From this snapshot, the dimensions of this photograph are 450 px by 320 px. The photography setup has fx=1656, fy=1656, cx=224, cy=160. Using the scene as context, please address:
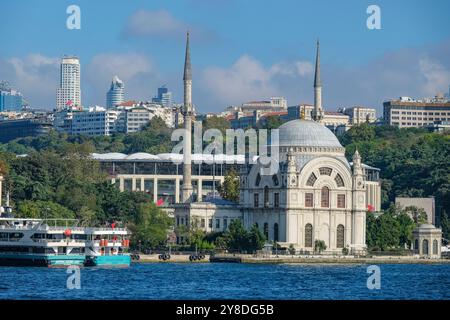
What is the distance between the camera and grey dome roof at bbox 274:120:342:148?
4306 inches

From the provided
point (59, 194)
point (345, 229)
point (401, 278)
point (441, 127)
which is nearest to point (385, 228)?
point (345, 229)

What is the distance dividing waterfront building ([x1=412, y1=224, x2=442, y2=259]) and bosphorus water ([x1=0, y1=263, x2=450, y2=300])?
1556 centimetres

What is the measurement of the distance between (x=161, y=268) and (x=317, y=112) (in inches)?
1286

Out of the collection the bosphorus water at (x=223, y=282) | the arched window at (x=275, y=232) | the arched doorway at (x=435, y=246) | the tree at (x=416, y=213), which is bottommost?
the bosphorus water at (x=223, y=282)

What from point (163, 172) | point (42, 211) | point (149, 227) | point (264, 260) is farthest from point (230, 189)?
point (163, 172)

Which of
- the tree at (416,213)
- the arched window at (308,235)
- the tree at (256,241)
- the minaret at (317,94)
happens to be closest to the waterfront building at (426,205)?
the tree at (416,213)

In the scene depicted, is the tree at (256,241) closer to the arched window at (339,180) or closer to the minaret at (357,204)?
the arched window at (339,180)

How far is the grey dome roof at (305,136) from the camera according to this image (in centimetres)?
10938

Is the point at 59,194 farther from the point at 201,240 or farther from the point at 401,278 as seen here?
the point at 401,278

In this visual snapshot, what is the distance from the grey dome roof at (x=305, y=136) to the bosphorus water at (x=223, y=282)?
50.4ft

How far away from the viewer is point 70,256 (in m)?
88.4

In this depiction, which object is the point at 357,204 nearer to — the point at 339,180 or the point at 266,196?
the point at 339,180

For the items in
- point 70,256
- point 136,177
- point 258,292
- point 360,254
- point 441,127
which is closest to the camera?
point 258,292

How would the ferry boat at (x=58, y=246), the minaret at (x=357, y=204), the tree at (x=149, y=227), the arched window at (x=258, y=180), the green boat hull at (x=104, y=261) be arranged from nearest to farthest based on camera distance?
the ferry boat at (x=58, y=246) → the green boat hull at (x=104, y=261) → the tree at (x=149, y=227) → the minaret at (x=357, y=204) → the arched window at (x=258, y=180)
